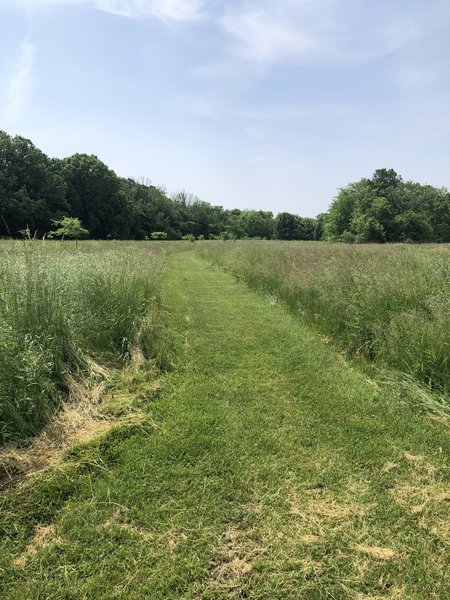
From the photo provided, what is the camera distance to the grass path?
1.99m

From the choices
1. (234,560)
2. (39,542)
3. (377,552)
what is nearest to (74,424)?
(39,542)

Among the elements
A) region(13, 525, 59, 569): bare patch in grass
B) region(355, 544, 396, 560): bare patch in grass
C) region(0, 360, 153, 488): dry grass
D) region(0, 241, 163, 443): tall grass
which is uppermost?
region(0, 241, 163, 443): tall grass

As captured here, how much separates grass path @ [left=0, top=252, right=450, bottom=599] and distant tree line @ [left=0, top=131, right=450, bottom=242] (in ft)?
128

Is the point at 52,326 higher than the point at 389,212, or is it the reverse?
the point at 389,212

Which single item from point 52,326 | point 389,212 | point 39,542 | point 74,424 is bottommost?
point 39,542

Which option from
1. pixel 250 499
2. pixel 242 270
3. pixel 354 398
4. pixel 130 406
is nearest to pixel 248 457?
pixel 250 499

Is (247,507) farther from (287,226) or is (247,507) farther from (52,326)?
(287,226)

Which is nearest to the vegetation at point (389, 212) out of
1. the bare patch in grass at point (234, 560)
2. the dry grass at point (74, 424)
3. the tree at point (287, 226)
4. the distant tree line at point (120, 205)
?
the distant tree line at point (120, 205)

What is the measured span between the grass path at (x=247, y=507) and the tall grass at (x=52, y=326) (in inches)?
32.1

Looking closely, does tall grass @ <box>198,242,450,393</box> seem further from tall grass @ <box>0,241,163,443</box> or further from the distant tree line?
the distant tree line

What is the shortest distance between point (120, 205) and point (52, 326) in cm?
5736

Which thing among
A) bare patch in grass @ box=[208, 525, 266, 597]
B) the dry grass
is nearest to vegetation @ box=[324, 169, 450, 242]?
the dry grass

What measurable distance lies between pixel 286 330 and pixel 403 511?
4486 mm

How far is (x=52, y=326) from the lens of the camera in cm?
394
